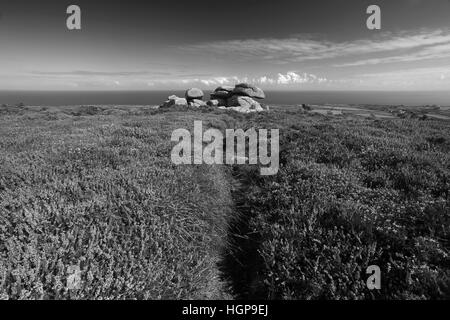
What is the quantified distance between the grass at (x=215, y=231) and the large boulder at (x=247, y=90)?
52.2 m

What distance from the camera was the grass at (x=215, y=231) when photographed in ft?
10.1

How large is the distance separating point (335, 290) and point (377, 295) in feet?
1.67

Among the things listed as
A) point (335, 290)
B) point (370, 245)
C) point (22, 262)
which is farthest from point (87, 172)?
point (370, 245)

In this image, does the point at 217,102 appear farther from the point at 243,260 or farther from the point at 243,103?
the point at 243,260

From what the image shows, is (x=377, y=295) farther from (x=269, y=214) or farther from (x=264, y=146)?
(x=264, y=146)

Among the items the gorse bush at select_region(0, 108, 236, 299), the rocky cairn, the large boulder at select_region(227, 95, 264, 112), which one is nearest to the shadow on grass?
the gorse bush at select_region(0, 108, 236, 299)

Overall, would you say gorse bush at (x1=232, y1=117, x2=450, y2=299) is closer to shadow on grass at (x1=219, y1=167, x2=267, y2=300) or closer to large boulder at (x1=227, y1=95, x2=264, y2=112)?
shadow on grass at (x1=219, y1=167, x2=267, y2=300)

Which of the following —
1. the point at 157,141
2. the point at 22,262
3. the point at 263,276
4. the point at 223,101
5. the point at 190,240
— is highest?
the point at 223,101

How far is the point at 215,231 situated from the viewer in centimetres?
470

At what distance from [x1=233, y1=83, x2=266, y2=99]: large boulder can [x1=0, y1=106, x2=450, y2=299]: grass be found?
5218 centimetres

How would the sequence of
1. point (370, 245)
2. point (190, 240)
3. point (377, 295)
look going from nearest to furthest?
1. point (377, 295)
2. point (370, 245)
3. point (190, 240)

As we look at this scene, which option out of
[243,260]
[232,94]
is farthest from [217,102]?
[243,260]

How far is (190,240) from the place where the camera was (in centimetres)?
430

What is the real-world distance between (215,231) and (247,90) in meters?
55.2
